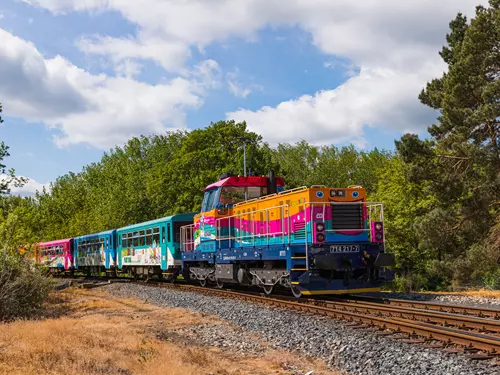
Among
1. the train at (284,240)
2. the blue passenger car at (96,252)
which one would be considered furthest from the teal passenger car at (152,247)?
the blue passenger car at (96,252)

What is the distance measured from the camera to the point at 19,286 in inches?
559

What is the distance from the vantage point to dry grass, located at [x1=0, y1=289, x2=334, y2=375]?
7.38m

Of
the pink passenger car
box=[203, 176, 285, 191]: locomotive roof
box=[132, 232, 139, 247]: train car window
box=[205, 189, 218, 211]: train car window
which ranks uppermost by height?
box=[203, 176, 285, 191]: locomotive roof

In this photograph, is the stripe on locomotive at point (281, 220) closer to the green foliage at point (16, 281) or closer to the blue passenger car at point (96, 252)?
the green foliage at point (16, 281)

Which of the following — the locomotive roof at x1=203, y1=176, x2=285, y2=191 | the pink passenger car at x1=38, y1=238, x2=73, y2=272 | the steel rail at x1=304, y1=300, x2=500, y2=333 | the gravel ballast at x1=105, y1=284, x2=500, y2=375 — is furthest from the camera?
the pink passenger car at x1=38, y1=238, x2=73, y2=272

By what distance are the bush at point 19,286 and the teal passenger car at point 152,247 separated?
7.77 metres

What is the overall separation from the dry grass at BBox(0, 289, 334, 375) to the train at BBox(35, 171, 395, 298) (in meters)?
3.38

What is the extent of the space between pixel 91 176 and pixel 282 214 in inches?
2541

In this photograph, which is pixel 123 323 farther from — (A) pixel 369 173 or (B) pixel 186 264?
(A) pixel 369 173

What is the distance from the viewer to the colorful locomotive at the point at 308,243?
1397 cm

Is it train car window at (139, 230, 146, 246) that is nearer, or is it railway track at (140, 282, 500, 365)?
railway track at (140, 282, 500, 365)

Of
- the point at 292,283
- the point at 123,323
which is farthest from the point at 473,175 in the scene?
the point at 123,323

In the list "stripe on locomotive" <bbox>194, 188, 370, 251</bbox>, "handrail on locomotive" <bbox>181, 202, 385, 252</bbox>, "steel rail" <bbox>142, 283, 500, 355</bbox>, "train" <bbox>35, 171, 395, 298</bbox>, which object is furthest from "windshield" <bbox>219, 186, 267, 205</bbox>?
"steel rail" <bbox>142, 283, 500, 355</bbox>

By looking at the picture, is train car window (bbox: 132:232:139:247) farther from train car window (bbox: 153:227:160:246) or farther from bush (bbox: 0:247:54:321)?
bush (bbox: 0:247:54:321)
